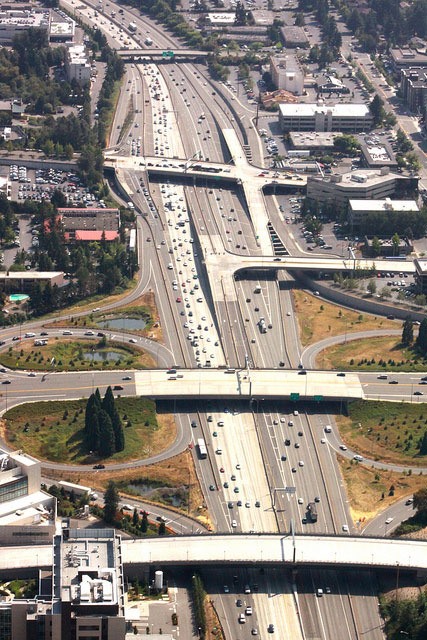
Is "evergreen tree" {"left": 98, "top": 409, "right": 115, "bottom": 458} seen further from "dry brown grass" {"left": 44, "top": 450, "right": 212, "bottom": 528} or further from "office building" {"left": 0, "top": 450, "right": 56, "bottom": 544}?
"office building" {"left": 0, "top": 450, "right": 56, "bottom": 544}

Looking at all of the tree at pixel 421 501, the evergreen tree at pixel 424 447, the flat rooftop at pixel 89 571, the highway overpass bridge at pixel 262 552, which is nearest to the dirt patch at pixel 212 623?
the highway overpass bridge at pixel 262 552

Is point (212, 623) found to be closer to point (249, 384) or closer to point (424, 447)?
point (424, 447)

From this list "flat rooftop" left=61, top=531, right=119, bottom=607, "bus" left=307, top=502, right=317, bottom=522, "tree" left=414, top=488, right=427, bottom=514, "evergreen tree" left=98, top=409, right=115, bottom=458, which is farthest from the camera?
"evergreen tree" left=98, top=409, right=115, bottom=458

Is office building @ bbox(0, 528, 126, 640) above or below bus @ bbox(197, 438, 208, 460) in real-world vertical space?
below

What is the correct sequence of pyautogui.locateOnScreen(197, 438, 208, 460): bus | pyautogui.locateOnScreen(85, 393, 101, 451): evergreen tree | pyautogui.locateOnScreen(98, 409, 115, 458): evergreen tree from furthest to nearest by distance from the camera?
1. pyautogui.locateOnScreen(197, 438, 208, 460): bus
2. pyautogui.locateOnScreen(85, 393, 101, 451): evergreen tree
3. pyautogui.locateOnScreen(98, 409, 115, 458): evergreen tree

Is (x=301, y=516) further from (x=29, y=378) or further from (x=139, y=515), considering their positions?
(x=29, y=378)

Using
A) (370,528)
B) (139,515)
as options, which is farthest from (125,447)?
(370,528)

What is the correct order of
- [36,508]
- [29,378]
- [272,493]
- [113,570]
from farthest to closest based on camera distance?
[29,378], [272,493], [36,508], [113,570]

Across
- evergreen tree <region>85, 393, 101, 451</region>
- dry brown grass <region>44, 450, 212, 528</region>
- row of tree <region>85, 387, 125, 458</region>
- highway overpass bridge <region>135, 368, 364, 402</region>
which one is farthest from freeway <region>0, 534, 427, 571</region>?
highway overpass bridge <region>135, 368, 364, 402</region>
